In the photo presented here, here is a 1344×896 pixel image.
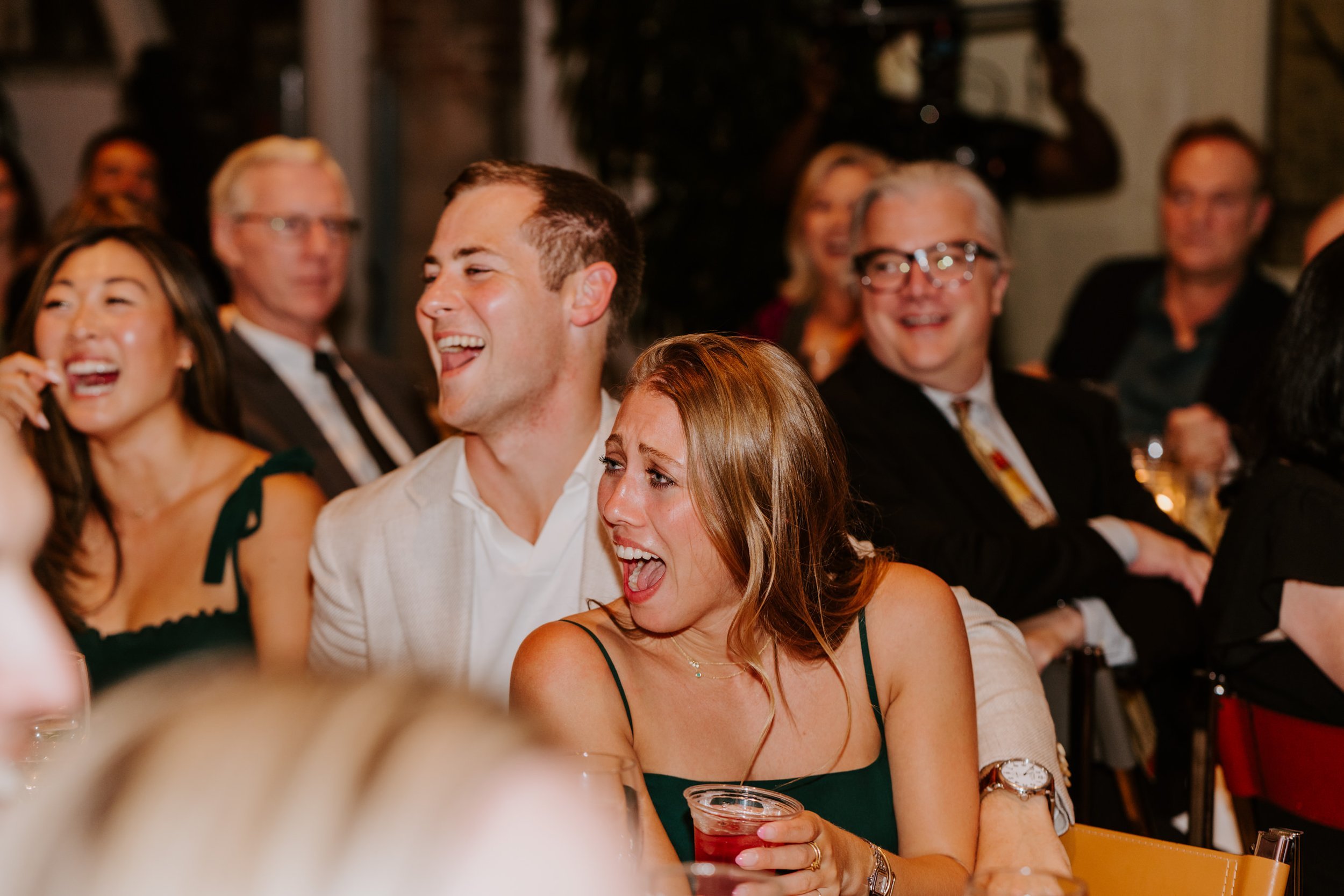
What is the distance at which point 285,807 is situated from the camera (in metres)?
0.55

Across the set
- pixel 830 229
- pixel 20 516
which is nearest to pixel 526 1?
pixel 830 229

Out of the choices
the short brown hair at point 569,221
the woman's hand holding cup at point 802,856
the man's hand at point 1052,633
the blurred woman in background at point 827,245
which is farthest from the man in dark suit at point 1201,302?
the woman's hand holding cup at point 802,856

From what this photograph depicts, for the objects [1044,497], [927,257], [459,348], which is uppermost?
[927,257]

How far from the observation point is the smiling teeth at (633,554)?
70.0 inches

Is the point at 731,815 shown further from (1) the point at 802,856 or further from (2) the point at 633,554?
(2) the point at 633,554

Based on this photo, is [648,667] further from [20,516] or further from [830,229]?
[830,229]

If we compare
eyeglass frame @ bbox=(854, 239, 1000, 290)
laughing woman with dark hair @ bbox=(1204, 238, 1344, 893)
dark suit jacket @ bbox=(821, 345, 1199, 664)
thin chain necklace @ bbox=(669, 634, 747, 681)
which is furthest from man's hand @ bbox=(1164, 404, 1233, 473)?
thin chain necklace @ bbox=(669, 634, 747, 681)

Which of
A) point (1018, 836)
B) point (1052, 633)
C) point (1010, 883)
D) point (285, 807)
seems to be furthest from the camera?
point (1052, 633)

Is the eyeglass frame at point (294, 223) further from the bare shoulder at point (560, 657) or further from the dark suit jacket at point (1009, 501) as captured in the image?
the bare shoulder at point (560, 657)

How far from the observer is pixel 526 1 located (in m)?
5.97

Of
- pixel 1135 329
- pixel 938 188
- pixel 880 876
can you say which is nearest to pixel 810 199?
pixel 1135 329

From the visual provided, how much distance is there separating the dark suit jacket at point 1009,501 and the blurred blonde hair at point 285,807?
1.56 metres

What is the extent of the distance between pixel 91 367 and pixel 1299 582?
2.29m

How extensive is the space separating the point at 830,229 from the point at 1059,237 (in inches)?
71.1
